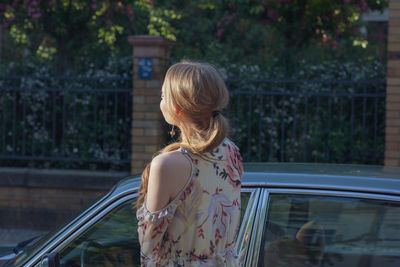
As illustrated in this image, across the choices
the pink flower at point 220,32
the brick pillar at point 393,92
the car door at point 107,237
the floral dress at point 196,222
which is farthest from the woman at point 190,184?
the pink flower at point 220,32

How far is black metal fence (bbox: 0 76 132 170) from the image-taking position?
6.70 meters

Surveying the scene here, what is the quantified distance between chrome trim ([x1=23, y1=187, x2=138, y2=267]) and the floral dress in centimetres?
54

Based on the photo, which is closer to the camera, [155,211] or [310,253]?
[155,211]

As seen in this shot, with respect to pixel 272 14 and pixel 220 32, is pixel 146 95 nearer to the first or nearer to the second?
pixel 272 14

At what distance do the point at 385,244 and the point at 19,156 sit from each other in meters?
5.33

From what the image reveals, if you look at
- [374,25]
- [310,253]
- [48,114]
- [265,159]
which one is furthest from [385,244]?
[374,25]

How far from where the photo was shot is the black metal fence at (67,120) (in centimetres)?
670

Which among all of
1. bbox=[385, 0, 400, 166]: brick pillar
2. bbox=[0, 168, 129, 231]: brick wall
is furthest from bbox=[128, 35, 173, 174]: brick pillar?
bbox=[385, 0, 400, 166]: brick pillar

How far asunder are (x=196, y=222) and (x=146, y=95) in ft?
15.3

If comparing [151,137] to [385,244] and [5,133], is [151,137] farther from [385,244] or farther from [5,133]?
[385,244]

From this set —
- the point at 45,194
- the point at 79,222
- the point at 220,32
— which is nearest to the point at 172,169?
the point at 79,222

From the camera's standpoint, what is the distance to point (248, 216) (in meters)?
2.34

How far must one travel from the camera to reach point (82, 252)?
243 centimetres

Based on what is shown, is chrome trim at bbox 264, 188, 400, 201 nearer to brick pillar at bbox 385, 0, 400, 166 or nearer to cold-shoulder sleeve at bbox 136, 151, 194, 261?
cold-shoulder sleeve at bbox 136, 151, 194, 261
